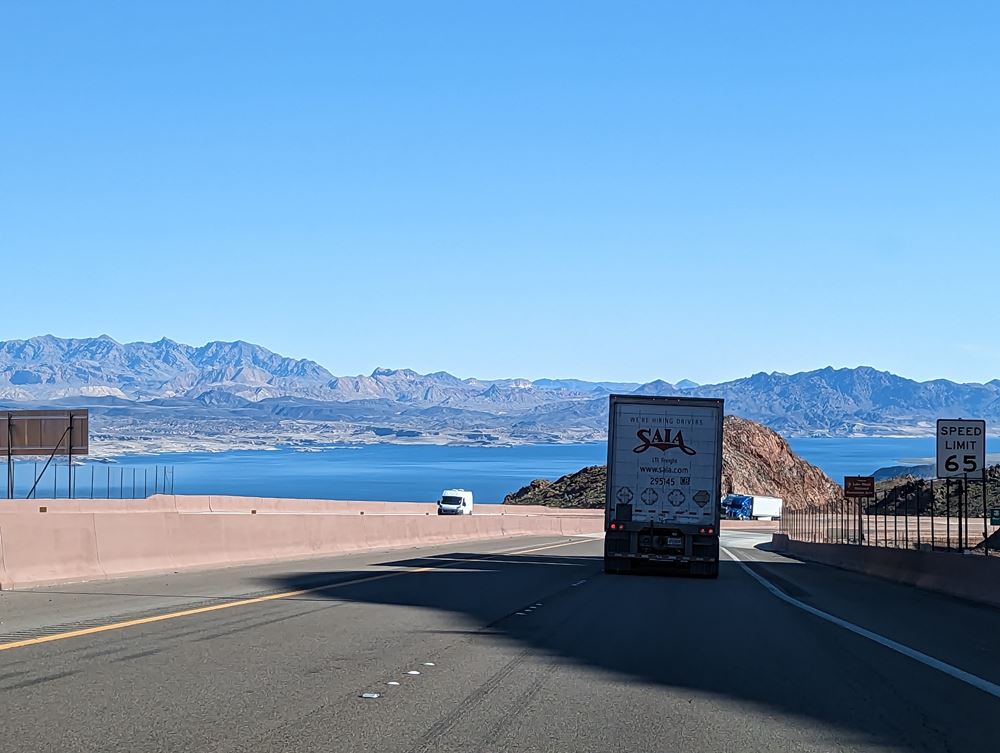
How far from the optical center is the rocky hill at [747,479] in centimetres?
10862

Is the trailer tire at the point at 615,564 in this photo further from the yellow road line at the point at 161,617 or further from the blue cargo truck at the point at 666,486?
the yellow road line at the point at 161,617

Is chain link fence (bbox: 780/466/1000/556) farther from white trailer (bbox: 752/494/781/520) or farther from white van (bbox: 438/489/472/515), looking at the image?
white van (bbox: 438/489/472/515)

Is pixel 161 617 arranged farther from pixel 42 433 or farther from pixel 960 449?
pixel 42 433

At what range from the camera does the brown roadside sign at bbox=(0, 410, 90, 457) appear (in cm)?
5894

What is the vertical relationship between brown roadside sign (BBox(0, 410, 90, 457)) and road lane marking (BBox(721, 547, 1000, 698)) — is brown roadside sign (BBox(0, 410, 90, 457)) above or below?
above

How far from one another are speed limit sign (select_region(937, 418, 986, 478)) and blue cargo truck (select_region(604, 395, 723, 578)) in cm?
489

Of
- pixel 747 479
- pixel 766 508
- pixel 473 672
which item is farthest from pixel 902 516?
pixel 473 672

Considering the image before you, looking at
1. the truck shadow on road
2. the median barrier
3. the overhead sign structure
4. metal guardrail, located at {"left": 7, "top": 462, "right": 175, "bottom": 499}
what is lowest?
metal guardrail, located at {"left": 7, "top": 462, "right": 175, "bottom": 499}

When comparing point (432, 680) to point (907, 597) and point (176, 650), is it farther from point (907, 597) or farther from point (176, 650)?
point (907, 597)

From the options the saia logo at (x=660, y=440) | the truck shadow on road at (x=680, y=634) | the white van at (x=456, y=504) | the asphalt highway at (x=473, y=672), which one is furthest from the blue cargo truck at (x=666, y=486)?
the white van at (x=456, y=504)

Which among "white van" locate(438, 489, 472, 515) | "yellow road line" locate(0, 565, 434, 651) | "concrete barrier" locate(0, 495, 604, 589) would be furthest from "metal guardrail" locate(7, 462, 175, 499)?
"yellow road line" locate(0, 565, 434, 651)

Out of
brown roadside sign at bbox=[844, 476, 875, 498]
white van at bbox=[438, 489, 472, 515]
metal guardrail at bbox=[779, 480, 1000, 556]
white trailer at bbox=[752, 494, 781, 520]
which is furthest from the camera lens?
white trailer at bbox=[752, 494, 781, 520]

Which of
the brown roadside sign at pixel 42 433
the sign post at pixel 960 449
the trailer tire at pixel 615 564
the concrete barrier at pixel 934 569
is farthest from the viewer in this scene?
the brown roadside sign at pixel 42 433

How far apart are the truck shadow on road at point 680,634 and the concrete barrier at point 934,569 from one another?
9.79 ft
